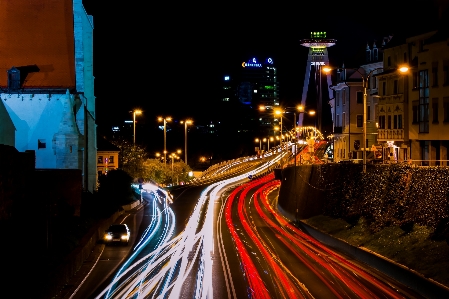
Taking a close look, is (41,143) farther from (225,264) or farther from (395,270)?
(395,270)

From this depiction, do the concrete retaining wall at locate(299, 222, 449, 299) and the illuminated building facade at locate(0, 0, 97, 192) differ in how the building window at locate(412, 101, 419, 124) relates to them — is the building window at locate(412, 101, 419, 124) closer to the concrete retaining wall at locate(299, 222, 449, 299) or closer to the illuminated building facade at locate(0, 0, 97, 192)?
the concrete retaining wall at locate(299, 222, 449, 299)

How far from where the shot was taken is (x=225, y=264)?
31.6 meters

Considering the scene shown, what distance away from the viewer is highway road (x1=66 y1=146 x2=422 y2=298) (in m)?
24.5

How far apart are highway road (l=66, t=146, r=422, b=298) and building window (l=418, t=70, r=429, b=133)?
1102 centimetres

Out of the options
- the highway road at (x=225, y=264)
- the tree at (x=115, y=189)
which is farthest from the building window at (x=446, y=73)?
the tree at (x=115, y=189)

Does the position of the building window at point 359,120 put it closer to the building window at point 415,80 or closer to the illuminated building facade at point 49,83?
the building window at point 415,80

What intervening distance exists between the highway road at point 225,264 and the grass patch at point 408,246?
107cm

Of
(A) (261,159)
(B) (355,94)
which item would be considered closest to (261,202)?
(B) (355,94)

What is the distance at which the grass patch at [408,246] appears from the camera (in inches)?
982

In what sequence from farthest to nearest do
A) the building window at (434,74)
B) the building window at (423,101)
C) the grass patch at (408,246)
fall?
the building window at (423,101) < the building window at (434,74) < the grass patch at (408,246)

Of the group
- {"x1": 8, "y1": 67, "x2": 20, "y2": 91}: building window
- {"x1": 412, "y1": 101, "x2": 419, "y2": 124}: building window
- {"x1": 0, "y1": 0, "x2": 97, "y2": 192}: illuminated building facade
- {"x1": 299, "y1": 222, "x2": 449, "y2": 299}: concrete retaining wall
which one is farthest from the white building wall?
{"x1": 299, "y1": 222, "x2": 449, "y2": 299}: concrete retaining wall

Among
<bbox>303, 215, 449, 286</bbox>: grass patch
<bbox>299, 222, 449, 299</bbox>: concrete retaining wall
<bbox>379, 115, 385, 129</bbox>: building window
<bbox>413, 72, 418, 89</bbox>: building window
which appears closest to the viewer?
<bbox>299, 222, 449, 299</bbox>: concrete retaining wall

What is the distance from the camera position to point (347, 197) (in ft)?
137

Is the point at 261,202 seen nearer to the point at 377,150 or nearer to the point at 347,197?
the point at 377,150
